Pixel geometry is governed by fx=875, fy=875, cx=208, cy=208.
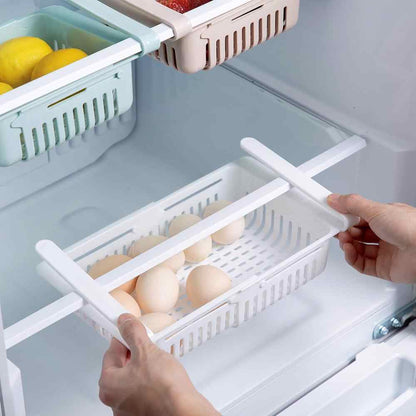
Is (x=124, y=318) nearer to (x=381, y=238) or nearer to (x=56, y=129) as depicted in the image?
(x=56, y=129)

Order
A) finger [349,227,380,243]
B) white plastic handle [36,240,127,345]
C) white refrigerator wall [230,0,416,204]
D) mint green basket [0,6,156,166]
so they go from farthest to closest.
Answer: finger [349,227,380,243]
white refrigerator wall [230,0,416,204]
white plastic handle [36,240,127,345]
mint green basket [0,6,156,166]

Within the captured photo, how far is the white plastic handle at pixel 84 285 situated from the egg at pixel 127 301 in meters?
0.14

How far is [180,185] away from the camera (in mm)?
1782

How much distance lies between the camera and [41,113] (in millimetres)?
1048

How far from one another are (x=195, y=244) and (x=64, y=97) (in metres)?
0.46

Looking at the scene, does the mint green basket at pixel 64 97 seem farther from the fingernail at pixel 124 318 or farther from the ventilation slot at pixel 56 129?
the fingernail at pixel 124 318

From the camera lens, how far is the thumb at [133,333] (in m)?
1.09

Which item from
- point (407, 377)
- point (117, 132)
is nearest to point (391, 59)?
point (407, 377)

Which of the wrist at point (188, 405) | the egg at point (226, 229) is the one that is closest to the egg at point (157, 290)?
the egg at point (226, 229)

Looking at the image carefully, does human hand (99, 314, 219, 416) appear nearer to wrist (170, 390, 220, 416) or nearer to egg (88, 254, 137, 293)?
wrist (170, 390, 220, 416)

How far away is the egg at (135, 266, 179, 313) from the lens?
134 cm

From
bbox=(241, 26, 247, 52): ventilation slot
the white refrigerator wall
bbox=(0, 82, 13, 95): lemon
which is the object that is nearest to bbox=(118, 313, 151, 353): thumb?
bbox=(0, 82, 13, 95): lemon

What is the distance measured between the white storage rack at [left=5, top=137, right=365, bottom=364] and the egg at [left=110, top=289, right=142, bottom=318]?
71 millimetres

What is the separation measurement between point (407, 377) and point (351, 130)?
1.44ft
